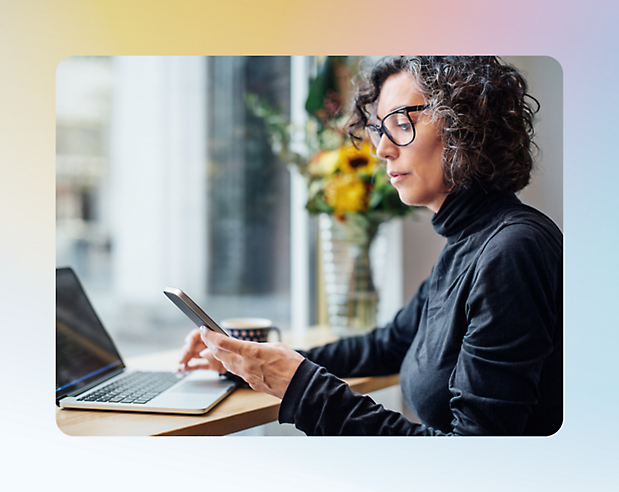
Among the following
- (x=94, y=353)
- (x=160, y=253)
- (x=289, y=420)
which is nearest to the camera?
(x=289, y=420)

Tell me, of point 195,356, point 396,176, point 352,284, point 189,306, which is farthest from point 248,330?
point 352,284

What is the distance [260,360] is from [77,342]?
0.32 metres

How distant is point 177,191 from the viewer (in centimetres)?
190

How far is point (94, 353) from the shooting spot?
812mm

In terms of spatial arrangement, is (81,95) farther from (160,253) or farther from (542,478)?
(542,478)

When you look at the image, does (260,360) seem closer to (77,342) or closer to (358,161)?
(77,342)

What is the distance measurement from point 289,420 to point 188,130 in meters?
1.50

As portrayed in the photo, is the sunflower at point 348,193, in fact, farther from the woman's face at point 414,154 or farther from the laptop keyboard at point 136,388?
the laptop keyboard at point 136,388

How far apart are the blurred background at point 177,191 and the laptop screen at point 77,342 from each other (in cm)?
95

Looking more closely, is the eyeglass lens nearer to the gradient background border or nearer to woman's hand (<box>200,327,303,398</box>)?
the gradient background border

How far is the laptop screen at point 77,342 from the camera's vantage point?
73cm

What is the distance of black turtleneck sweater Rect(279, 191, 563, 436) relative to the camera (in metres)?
0.58

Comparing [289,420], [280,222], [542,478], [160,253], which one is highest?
[280,222]
